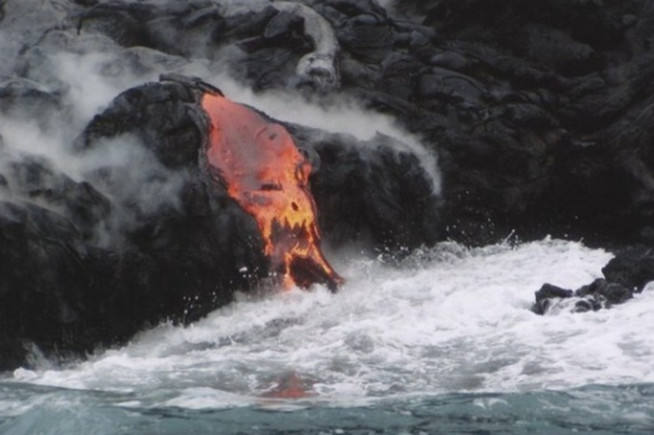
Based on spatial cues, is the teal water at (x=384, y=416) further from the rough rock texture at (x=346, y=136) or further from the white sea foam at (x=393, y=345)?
the rough rock texture at (x=346, y=136)

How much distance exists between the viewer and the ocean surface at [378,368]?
374 inches

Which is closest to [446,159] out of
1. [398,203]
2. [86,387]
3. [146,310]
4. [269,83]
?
[398,203]

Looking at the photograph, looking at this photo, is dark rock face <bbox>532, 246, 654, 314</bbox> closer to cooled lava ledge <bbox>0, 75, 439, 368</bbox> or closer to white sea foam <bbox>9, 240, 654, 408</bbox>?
white sea foam <bbox>9, 240, 654, 408</bbox>

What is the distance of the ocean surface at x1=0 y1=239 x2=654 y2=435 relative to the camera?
950cm

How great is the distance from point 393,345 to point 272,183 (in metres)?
4.16

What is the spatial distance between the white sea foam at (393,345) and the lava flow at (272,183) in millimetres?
534

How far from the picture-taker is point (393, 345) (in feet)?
41.0

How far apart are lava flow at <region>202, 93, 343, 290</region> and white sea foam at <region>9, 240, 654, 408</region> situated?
534 mm

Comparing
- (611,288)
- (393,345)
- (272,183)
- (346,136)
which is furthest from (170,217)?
(611,288)

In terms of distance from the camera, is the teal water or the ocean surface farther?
the ocean surface

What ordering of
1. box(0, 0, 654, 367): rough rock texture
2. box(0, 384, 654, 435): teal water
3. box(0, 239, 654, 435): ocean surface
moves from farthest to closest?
box(0, 0, 654, 367): rough rock texture
box(0, 239, 654, 435): ocean surface
box(0, 384, 654, 435): teal water

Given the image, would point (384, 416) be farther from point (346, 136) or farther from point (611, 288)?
point (346, 136)

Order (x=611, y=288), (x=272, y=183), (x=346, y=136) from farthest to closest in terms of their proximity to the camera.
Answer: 1. (x=346, y=136)
2. (x=272, y=183)
3. (x=611, y=288)

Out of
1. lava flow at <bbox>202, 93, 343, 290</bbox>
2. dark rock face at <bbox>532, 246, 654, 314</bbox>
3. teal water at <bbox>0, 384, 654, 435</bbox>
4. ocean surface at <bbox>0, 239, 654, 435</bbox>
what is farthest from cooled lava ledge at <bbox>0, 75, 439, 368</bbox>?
dark rock face at <bbox>532, 246, 654, 314</bbox>
